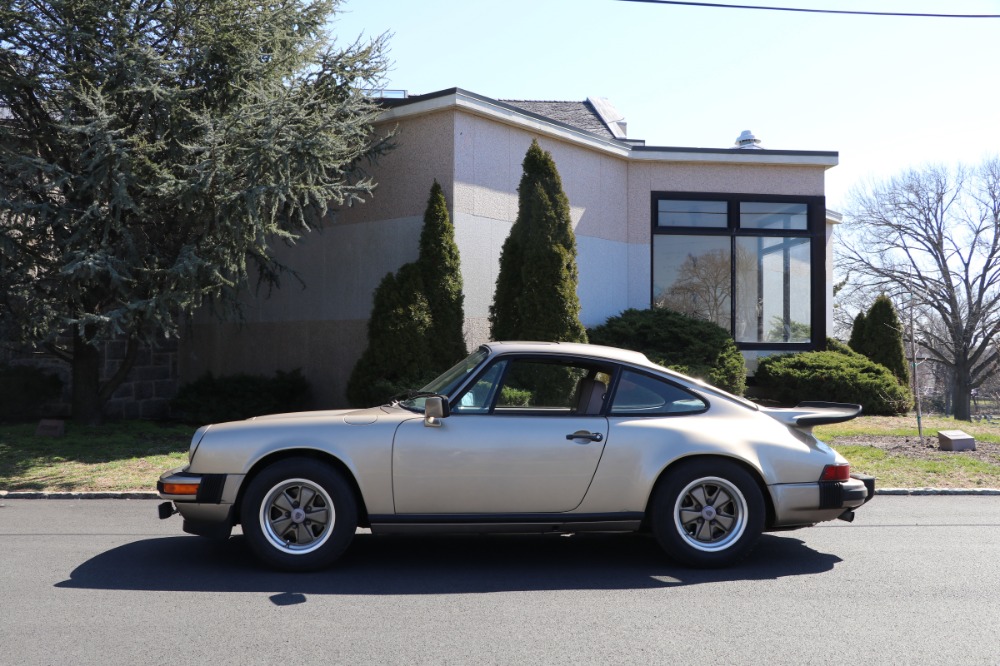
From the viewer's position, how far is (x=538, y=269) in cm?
1295

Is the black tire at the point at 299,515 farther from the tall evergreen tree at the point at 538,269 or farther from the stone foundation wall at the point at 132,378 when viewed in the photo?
the stone foundation wall at the point at 132,378

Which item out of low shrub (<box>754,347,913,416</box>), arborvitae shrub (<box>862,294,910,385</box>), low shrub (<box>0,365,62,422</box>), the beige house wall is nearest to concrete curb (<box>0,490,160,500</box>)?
the beige house wall

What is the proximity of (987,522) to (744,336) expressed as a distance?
986 centimetres

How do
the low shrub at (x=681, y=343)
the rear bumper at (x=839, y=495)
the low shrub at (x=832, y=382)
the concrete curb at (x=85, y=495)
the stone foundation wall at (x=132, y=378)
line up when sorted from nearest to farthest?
the rear bumper at (x=839, y=495)
the concrete curb at (x=85, y=495)
the low shrub at (x=681, y=343)
the stone foundation wall at (x=132, y=378)
the low shrub at (x=832, y=382)

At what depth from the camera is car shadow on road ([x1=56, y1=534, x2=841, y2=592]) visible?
5.48 m

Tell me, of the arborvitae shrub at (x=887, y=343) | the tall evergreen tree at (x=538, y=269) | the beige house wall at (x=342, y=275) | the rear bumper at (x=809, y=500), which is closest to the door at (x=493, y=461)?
the rear bumper at (x=809, y=500)

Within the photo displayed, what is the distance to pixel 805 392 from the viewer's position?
1572 cm

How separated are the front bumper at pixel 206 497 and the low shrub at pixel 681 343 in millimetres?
9536

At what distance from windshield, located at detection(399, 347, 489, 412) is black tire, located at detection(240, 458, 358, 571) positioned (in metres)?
0.78

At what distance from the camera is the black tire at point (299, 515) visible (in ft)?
18.6

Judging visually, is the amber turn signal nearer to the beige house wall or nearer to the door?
the door

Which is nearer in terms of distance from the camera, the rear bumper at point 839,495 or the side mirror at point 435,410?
the side mirror at point 435,410

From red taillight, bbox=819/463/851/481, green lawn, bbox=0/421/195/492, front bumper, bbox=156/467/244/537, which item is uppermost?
red taillight, bbox=819/463/851/481

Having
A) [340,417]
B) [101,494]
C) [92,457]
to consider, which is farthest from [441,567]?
[92,457]
